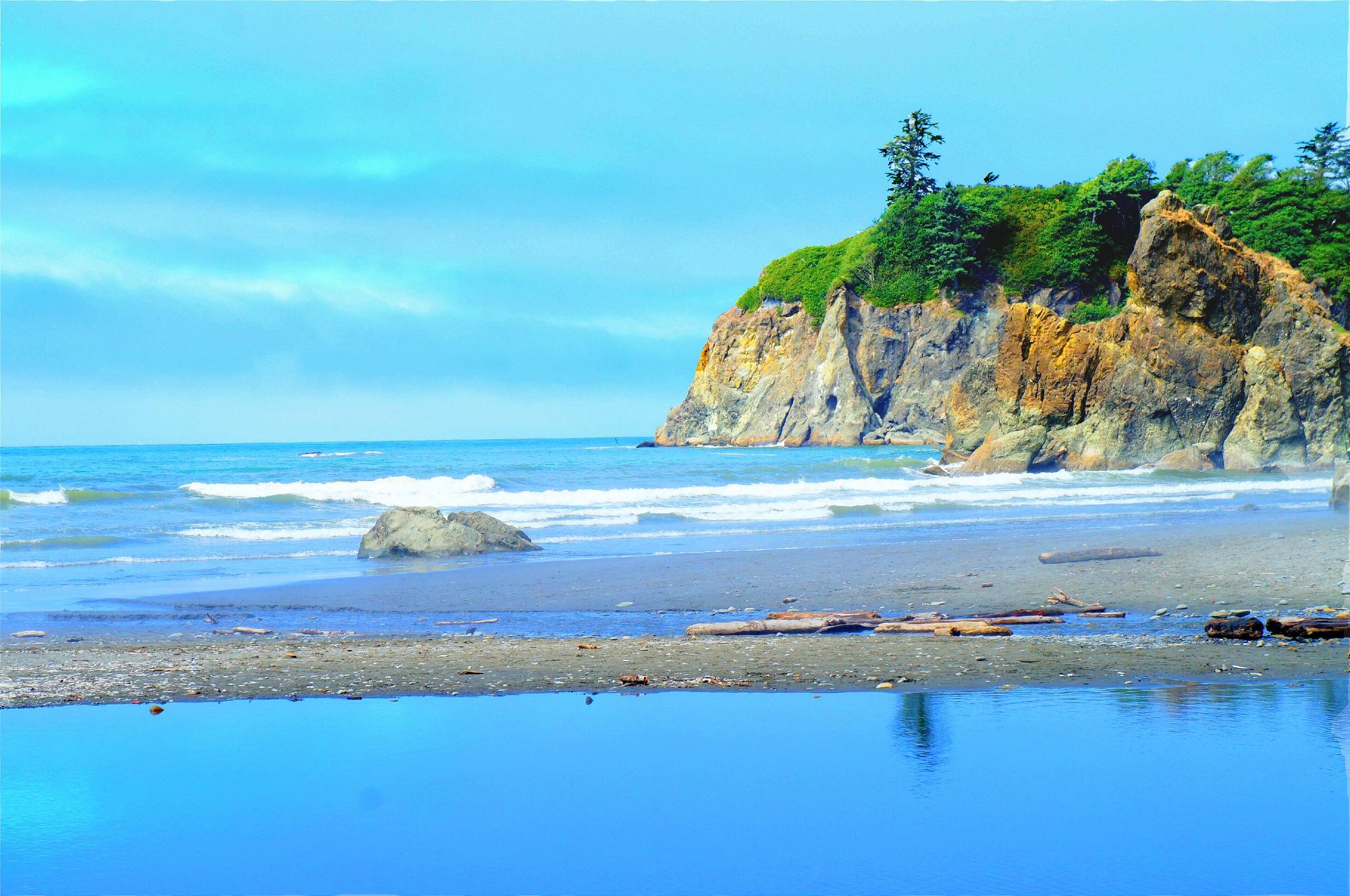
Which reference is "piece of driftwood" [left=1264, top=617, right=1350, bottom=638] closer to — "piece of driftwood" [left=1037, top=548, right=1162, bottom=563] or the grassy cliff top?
"piece of driftwood" [left=1037, top=548, right=1162, bottom=563]

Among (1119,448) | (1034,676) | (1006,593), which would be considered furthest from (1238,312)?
(1034,676)

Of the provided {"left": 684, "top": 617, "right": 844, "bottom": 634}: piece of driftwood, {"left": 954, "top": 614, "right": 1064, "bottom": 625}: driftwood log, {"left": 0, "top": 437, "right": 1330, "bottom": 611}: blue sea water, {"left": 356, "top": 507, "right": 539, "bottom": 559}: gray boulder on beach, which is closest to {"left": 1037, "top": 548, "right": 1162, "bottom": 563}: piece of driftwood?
{"left": 0, "top": 437, "right": 1330, "bottom": 611}: blue sea water

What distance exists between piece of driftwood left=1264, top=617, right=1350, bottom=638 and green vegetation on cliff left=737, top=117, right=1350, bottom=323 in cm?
5505

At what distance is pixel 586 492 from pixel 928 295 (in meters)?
48.4

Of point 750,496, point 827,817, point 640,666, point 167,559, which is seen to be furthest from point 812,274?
point 827,817

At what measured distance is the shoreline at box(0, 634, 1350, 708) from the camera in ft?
22.1

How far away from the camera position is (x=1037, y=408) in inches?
1531

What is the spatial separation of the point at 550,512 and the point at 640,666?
1705cm

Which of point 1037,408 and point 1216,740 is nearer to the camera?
point 1216,740

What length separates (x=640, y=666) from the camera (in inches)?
293

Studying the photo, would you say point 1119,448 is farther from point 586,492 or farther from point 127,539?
point 127,539

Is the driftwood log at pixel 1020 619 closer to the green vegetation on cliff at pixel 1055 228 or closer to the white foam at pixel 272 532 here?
the white foam at pixel 272 532

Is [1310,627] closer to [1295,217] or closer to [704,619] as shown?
[704,619]

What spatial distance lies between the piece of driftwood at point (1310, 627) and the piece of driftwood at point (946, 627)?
1988mm
